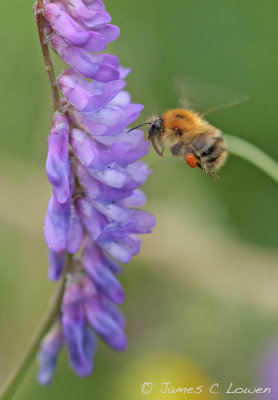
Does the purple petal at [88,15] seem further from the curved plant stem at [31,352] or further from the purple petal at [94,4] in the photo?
the curved plant stem at [31,352]

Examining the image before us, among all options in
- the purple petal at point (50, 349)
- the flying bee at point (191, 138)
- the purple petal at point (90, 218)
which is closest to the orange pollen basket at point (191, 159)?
the flying bee at point (191, 138)

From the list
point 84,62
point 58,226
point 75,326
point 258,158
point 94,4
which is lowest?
point 75,326

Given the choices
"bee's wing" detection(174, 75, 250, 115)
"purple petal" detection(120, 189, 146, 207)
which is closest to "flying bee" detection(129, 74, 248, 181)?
"bee's wing" detection(174, 75, 250, 115)

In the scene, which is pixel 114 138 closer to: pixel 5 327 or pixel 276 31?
pixel 5 327

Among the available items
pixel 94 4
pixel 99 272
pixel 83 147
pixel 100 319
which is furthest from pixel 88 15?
pixel 100 319

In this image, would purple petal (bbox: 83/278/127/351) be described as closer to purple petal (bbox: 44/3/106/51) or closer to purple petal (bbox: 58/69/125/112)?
purple petal (bbox: 58/69/125/112)

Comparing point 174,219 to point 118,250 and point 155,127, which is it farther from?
point 118,250

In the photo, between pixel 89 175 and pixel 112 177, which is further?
pixel 89 175
